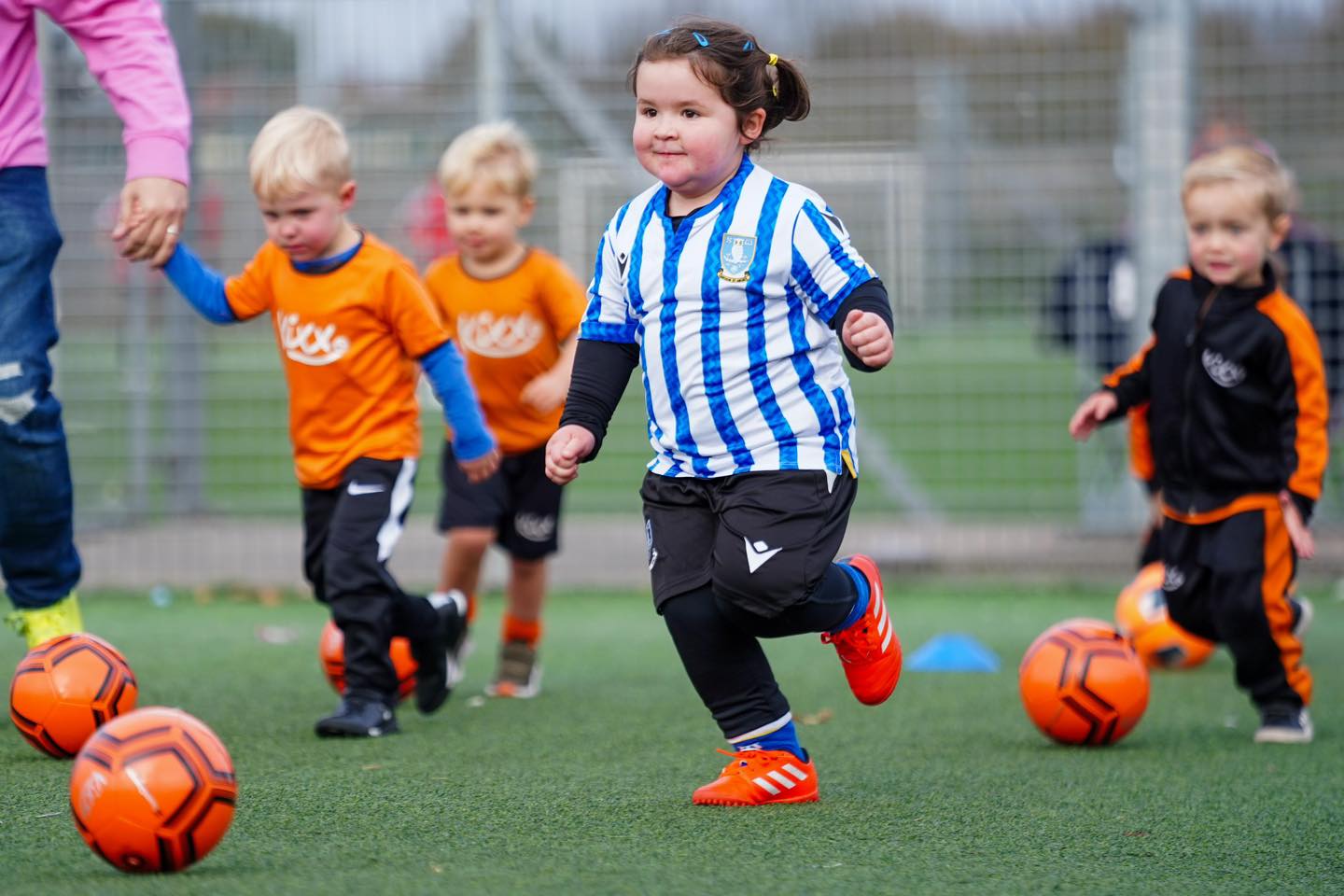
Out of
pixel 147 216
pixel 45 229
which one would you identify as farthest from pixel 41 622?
pixel 147 216

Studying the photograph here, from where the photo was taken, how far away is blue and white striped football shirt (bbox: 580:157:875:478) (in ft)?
12.6

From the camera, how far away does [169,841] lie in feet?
10.2

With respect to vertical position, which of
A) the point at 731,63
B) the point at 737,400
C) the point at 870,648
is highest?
the point at 731,63

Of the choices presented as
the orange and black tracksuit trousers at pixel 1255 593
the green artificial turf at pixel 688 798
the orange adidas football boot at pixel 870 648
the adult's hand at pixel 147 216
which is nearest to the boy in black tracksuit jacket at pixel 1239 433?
the orange and black tracksuit trousers at pixel 1255 593

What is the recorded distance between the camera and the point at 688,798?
4023 millimetres

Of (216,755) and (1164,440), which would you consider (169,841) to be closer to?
(216,755)

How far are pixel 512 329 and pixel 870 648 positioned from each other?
233 cm

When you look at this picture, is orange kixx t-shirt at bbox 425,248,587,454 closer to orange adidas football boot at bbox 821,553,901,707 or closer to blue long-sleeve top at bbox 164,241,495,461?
blue long-sleeve top at bbox 164,241,495,461

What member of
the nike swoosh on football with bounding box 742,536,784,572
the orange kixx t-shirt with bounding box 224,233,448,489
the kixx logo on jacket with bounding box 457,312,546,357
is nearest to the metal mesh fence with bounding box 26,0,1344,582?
the kixx logo on jacket with bounding box 457,312,546,357

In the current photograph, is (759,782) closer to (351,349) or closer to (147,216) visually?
(351,349)

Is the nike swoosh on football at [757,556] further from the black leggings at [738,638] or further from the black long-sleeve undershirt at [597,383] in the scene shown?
the black long-sleeve undershirt at [597,383]

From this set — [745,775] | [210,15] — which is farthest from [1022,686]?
[210,15]

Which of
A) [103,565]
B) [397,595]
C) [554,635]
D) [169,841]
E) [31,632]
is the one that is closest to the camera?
[169,841]

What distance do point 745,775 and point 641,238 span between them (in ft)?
3.97
